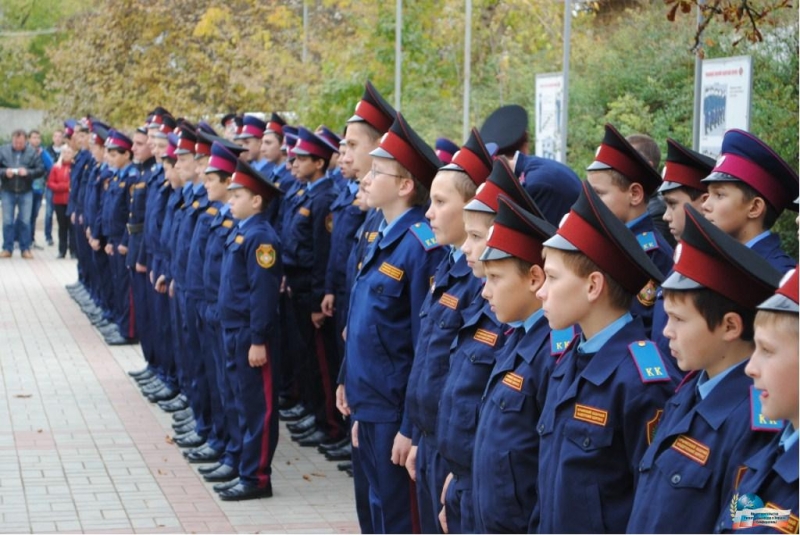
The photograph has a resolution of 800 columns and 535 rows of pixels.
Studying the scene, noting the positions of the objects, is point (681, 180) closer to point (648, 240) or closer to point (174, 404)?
point (648, 240)

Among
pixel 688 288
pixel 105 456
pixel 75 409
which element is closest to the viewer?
pixel 688 288

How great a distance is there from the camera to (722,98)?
7555 mm

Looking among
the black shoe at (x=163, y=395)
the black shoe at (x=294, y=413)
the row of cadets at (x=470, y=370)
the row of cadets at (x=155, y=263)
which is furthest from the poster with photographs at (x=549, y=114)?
the row of cadets at (x=470, y=370)

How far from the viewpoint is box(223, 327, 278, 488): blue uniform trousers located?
8148 millimetres

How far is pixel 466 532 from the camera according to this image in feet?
15.3

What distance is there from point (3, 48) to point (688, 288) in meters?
40.7

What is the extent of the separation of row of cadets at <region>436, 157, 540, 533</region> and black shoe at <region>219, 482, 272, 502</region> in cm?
347

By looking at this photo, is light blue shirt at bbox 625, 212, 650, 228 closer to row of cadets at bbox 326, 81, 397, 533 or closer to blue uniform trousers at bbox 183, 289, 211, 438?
row of cadets at bbox 326, 81, 397, 533

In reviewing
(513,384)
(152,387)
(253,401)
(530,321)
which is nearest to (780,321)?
(513,384)

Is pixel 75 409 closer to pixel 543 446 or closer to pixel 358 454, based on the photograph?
pixel 358 454

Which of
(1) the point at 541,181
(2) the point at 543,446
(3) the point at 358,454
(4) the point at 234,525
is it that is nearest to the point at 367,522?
(3) the point at 358,454

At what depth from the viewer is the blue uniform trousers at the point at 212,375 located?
8945 mm

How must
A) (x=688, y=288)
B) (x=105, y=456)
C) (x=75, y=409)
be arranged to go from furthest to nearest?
(x=75, y=409) < (x=105, y=456) < (x=688, y=288)

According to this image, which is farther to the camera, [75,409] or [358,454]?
[75,409]
